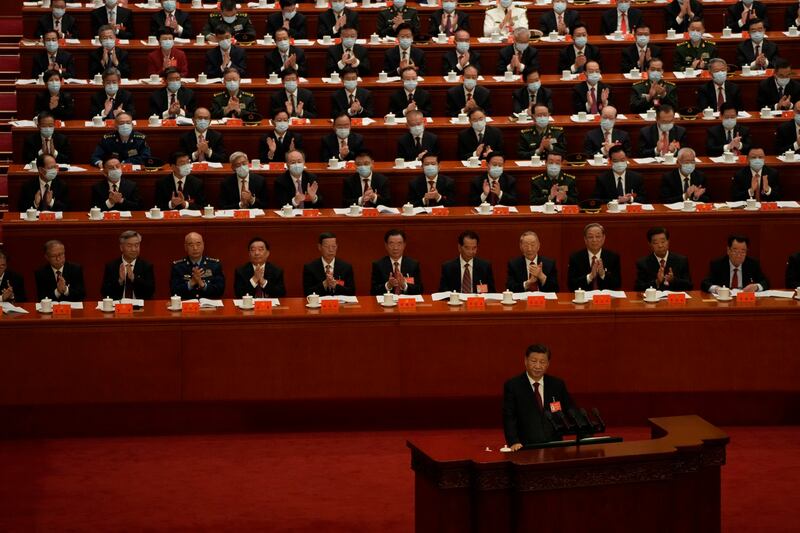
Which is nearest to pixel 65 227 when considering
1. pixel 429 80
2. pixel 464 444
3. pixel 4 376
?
pixel 4 376

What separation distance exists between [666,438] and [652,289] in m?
3.29

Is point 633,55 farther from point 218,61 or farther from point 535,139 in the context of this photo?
point 218,61

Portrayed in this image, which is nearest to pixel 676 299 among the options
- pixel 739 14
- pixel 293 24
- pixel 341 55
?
pixel 341 55

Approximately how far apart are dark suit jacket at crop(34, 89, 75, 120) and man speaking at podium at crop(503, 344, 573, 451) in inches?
321

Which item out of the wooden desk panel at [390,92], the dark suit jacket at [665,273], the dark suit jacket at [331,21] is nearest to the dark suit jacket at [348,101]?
the wooden desk panel at [390,92]

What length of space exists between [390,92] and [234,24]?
227 cm

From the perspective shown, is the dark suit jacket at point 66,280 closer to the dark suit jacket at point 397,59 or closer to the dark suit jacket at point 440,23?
the dark suit jacket at point 397,59

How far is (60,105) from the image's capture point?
48.7 ft

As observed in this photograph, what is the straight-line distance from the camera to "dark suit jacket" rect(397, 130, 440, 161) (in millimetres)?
14156

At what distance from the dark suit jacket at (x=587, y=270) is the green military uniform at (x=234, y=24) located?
597 centimetres

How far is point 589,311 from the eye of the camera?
33.8 feet

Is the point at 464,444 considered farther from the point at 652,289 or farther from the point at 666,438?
the point at 652,289

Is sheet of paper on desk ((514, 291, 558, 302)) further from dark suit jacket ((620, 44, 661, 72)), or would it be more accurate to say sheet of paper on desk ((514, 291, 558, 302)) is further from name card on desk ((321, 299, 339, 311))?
dark suit jacket ((620, 44, 661, 72))

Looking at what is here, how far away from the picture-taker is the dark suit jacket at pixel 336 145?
14.0 m
